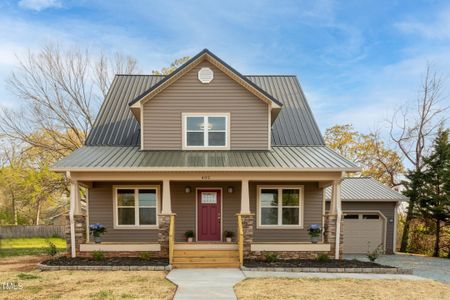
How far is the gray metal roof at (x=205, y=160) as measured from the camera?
9.66m

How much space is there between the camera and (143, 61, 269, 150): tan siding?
11.4 metres

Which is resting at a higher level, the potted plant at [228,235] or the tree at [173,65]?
the tree at [173,65]

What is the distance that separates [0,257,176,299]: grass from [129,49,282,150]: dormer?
4.89 m

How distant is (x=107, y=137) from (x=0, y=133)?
1136 cm

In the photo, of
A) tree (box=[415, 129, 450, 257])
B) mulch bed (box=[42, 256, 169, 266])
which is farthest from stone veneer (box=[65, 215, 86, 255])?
tree (box=[415, 129, 450, 257])

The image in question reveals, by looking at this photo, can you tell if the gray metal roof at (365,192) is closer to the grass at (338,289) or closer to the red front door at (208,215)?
the red front door at (208,215)

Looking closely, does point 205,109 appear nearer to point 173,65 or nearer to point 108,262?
point 108,262

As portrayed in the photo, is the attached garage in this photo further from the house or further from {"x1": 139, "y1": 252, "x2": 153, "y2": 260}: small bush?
{"x1": 139, "y1": 252, "x2": 153, "y2": 260}: small bush

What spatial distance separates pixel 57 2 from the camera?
42.0ft

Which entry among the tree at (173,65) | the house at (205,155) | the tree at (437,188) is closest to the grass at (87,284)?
the house at (205,155)

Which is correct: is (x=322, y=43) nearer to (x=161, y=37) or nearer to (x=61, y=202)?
(x=161, y=37)

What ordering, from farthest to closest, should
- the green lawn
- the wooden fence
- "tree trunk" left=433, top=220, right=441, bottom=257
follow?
the wooden fence
"tree trunk" left=433, top=220, right=441, bottom=257
the green lawn

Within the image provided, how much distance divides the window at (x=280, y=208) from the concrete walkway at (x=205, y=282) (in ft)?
11.4

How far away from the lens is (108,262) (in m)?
9.27
